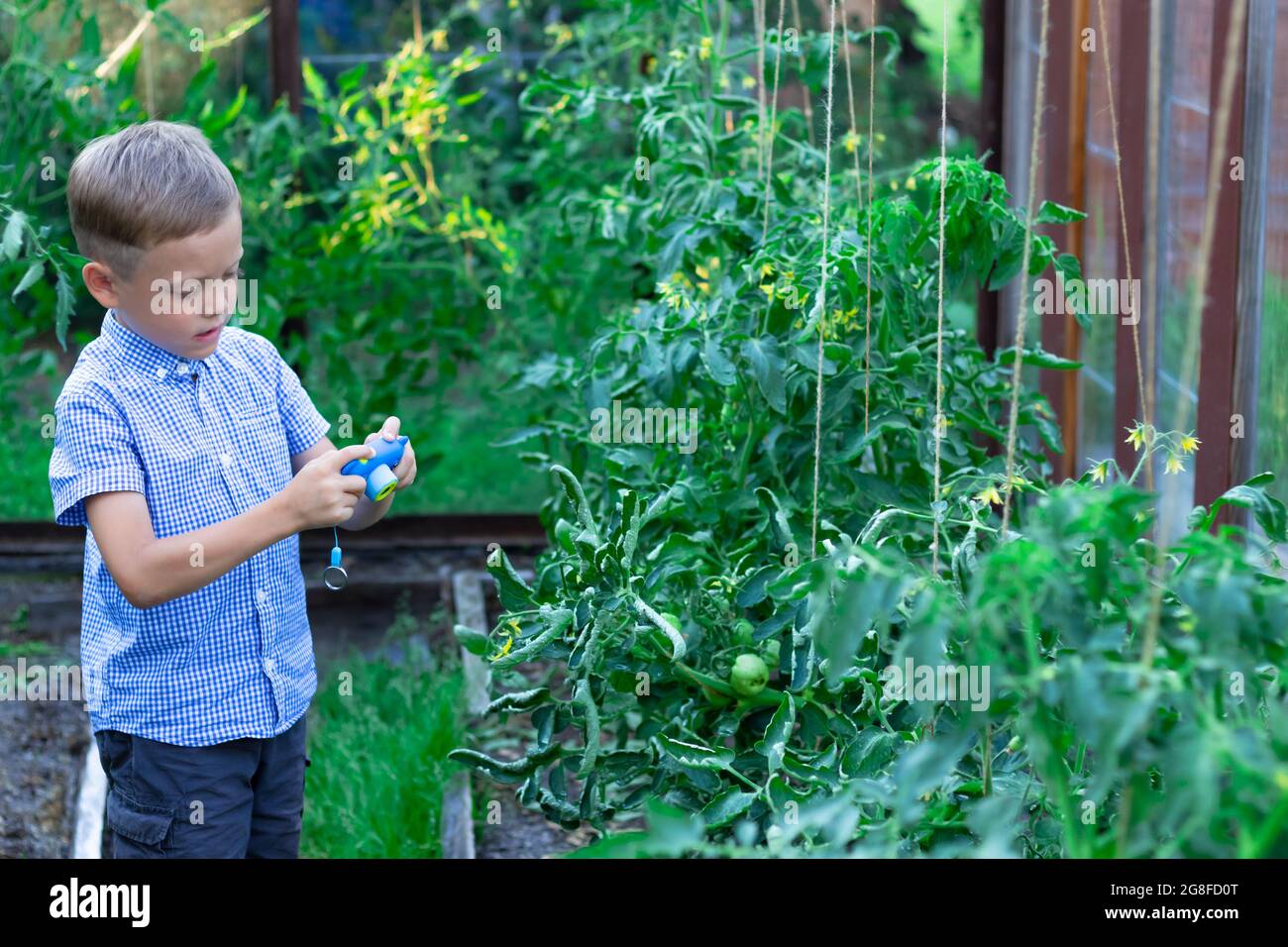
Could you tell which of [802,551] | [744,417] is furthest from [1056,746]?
[744,417]

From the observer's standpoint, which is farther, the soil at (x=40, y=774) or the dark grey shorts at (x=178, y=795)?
the soil at (x=40, y=774)

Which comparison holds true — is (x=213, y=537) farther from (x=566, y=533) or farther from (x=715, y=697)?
(x=715, y=697)

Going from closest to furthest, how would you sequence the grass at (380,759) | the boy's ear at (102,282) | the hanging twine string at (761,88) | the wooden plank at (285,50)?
1. the boy's ear at (102,282)
2. the hanging twine string at (761,88)
3. the grass at (380,759)
4. the wooden plank at (285,50)

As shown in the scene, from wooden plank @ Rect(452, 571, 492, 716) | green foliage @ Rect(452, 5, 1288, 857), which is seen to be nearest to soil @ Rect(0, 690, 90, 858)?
wooden plank @ Rect(452, 571, 492, 716)

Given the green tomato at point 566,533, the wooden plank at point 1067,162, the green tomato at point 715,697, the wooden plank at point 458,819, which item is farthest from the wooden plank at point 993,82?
the green tomato at point 566,533

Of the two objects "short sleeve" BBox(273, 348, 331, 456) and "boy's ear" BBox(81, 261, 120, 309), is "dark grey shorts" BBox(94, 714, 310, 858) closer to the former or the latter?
"short sleeve" BBox(273, 348, 331, 456)

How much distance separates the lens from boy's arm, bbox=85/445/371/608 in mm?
1794

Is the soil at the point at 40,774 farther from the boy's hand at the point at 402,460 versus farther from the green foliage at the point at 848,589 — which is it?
the boy's hand at the point at 402,460

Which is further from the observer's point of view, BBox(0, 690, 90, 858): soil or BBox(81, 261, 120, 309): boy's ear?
BBox(0, 690, 90, 858): soil

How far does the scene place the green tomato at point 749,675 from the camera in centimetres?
215

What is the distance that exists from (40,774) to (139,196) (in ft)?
5.83

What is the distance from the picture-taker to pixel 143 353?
6.37 ft

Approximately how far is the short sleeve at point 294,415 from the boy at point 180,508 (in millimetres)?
38

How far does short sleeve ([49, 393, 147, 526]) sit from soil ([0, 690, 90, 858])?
1.30 meters
